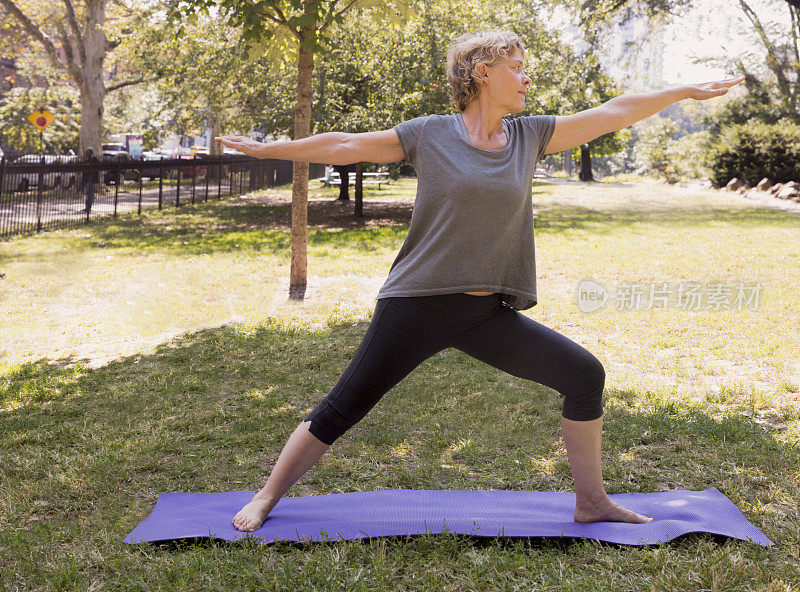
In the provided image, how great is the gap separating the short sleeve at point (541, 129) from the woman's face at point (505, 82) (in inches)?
5.1

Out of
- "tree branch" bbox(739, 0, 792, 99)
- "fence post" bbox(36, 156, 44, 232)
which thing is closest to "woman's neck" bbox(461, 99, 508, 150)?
"fence post" bbox(36, 156, 44, 232)

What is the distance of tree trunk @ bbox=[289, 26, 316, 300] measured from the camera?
Answer: 8961mm

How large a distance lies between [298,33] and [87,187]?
35.7ft

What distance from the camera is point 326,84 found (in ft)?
56.0

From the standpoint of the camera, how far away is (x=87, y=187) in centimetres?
1794

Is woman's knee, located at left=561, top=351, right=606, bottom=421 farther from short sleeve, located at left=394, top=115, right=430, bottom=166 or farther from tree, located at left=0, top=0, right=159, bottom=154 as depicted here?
tree, located at left=0, top=0, right=159, bottom=154

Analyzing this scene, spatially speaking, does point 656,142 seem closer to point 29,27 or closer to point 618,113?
point 29,27

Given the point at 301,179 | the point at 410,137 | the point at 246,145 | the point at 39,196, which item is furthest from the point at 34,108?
the point at 410,137

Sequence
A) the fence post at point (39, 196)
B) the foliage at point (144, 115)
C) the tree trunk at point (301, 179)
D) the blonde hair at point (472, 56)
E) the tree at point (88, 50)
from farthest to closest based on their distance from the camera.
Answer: the foliage at point (144, 115) < the tree at point (88, 50) < the fence post at point (39, 196) < the tree trunk at point (301, 179) < the blonde hair at point (472, 56)

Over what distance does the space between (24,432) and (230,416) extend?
1.25 m

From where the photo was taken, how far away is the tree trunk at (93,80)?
2447 centimetres

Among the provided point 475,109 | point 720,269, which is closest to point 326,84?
point 720,269

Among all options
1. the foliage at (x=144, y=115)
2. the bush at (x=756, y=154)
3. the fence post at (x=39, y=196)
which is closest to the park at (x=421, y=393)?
the fence post at (x=39, y=196)

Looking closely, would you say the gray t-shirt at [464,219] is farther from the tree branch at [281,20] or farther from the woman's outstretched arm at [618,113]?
the tree branch at [281,20]
